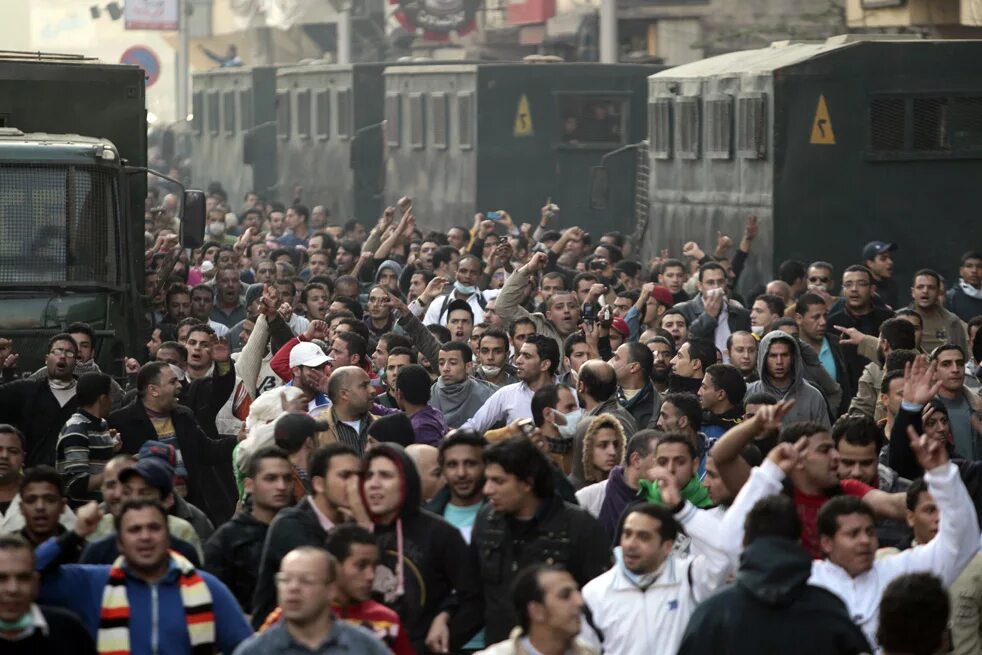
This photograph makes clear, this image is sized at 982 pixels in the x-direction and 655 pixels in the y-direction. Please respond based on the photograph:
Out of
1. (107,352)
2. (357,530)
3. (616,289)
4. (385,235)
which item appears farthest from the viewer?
(385,235)

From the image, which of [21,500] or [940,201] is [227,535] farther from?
[940,201]

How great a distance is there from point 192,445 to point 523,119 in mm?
19858

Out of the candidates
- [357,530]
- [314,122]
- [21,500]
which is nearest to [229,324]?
[21,500]

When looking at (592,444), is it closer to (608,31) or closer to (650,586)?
(650,586)

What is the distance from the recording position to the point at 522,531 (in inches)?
339

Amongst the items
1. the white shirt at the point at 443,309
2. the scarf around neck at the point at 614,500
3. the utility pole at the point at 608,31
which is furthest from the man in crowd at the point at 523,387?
the utility pole at the point at 608,31

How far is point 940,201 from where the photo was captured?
22.3 metres

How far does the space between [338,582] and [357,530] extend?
45cm

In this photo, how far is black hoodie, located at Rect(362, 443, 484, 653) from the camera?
8484 mm

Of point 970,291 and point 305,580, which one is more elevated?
point 305,580

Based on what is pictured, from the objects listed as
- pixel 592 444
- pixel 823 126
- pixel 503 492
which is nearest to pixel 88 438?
pixel 592 444

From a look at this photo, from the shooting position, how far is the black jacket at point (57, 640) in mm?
7422

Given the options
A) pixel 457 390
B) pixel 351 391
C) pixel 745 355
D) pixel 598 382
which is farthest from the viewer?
pixel 745 355

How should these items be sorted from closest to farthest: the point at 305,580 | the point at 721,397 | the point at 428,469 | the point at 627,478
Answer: the point at 305,580 → the point at 428,469 → the point at 627,478 → the point at 721,397
